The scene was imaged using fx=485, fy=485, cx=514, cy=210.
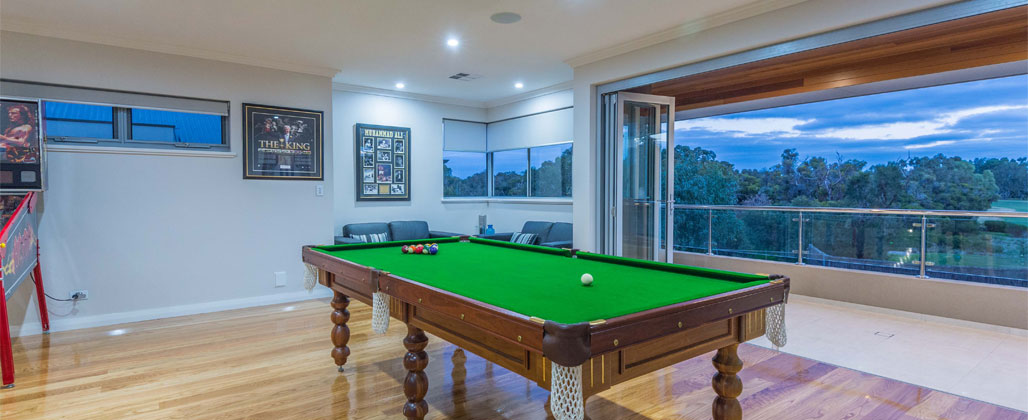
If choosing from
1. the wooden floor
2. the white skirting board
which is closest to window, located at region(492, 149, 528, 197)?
the white skirting board

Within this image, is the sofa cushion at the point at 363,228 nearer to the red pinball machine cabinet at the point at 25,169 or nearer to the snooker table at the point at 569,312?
the red pinball machine cabinet at the point at 25,169

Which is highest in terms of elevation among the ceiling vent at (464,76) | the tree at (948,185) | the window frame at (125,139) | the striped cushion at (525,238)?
the ceiling vent at (464,76)

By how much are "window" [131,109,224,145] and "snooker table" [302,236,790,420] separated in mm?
2819

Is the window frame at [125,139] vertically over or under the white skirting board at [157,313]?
over

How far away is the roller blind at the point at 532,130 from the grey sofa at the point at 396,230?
1602 mm

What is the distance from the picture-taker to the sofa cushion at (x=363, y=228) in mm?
5836

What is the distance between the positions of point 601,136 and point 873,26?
2295 millimetres

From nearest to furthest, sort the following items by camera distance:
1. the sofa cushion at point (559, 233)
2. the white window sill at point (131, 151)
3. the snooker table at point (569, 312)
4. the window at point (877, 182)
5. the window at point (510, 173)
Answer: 1. the snooker table at point (569, 312)
2. the white window sill at point (131, 151)
3. the window at point (877, 182)
4. the sofa cushion at point (559, 233)
5. the window at point (510, 173)

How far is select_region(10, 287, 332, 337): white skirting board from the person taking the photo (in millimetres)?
3912

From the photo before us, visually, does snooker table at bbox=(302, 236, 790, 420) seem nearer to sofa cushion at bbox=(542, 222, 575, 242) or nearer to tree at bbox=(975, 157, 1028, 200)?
sofa cushion at bbox=(542, 222, 575, 242)

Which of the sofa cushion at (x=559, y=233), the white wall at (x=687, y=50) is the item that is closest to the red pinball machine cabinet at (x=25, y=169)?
the white wall at (x=687, y=50)

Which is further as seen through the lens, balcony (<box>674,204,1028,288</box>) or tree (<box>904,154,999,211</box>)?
tree (<box>904,154,999,211</box>)

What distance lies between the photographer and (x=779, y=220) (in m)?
5.53

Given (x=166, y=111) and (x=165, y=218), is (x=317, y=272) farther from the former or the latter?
(x=166, y=111)
